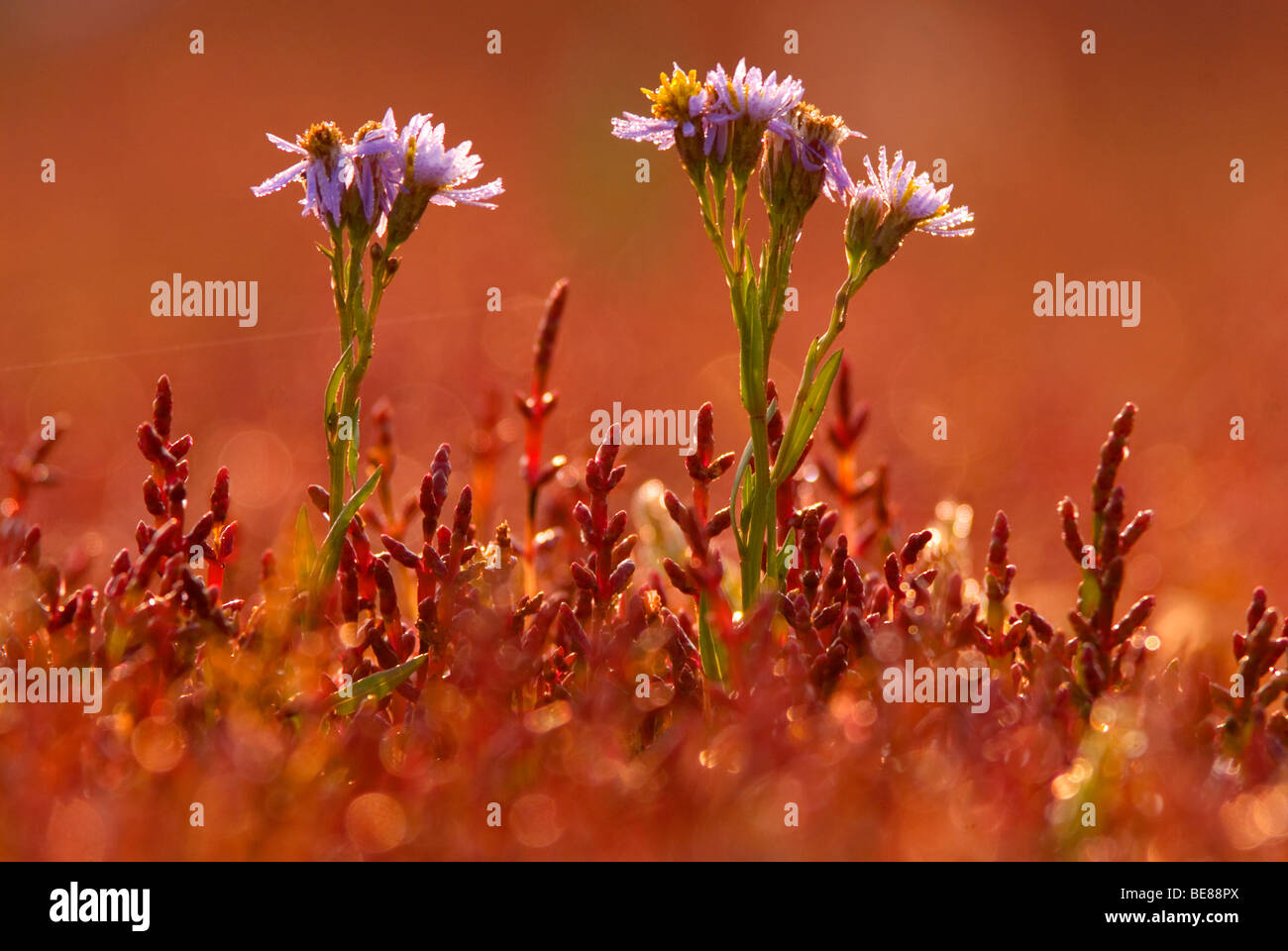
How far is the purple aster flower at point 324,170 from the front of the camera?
2.15 m

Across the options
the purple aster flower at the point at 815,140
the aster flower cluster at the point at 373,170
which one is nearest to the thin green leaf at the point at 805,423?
the purple aster flower at the point at 815,140

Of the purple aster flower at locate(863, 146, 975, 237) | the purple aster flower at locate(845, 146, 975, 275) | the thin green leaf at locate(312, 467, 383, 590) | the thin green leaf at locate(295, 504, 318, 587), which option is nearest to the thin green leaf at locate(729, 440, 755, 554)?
the purple aster flower at locate(845, 146, 975, 275)

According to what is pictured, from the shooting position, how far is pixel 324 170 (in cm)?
217

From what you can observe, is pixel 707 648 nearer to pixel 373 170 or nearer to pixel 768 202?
pixel 768 202

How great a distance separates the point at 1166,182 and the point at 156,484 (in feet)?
25.3

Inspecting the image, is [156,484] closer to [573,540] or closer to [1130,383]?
[573,540]

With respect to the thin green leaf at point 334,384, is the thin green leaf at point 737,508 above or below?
below

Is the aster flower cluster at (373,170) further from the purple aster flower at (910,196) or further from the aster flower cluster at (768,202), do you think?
the purple aster flower at (910,196)

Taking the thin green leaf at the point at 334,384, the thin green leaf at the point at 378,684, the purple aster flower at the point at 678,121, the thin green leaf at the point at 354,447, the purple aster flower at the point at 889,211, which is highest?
the purple aster flower at the point at 678,121

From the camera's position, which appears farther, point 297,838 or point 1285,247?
point 1285,247

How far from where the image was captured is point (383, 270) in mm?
2232

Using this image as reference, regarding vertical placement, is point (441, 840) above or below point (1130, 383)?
below

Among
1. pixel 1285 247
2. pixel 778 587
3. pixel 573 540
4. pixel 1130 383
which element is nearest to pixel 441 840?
pixel 778 587

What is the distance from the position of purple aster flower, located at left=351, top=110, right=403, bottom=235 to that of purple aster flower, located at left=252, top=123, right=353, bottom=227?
0.08 ft
